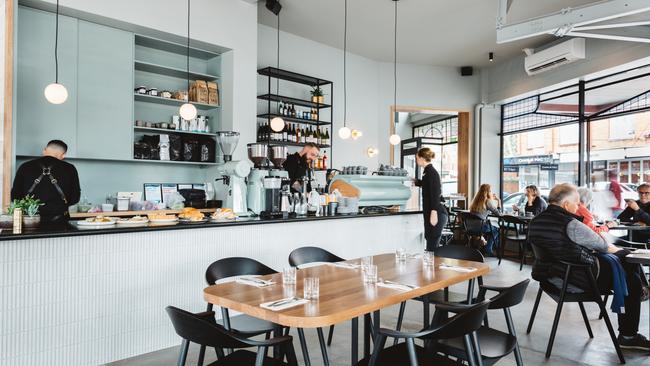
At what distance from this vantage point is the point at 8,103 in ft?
13.3

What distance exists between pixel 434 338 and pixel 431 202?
127 inches

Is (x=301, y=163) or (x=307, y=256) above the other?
(x=301, y=163)

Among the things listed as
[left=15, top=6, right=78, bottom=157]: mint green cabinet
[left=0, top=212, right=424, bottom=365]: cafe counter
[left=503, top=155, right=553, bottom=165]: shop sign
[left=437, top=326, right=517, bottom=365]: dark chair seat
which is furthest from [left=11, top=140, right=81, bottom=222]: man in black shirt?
[left=503, top=155, right=553, bottom=165]: shop sign

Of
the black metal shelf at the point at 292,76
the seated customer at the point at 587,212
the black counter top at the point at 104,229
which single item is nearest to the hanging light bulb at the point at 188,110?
the black counter top at the point at 104,229

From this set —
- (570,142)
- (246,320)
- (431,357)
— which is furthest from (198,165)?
(570,142)

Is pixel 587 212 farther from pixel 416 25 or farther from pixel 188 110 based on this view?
pixel 188 110

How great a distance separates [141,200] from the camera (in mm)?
5465

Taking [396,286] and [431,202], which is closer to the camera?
[396,286]

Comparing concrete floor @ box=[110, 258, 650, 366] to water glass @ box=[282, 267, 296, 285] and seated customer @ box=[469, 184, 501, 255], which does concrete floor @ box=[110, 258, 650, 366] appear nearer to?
water glass @ box=[282, 267, 296, 285]

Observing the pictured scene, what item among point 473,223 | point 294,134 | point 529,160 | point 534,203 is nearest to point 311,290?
point 294,134

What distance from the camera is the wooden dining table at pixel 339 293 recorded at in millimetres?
1783

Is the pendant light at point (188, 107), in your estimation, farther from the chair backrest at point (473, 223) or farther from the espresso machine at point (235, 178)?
the chair backrest at point (473, 223)

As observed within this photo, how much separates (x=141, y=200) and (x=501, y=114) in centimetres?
762

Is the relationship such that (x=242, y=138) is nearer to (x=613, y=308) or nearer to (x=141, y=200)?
(x=141, y=200)
